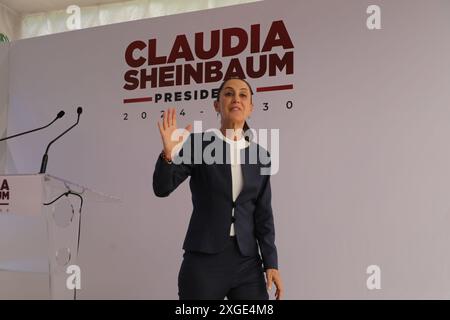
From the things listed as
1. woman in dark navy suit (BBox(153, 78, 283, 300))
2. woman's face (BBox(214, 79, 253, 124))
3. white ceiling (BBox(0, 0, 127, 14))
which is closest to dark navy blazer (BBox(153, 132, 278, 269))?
woman in dark navy suit (BBox(153, 78, 283, 300))

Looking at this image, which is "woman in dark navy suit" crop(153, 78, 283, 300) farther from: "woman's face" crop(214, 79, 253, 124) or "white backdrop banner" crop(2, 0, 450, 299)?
"white backdrop banner" crop(2, 0, 450, 299)

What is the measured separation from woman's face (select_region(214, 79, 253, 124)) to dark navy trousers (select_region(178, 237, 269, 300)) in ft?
2.15

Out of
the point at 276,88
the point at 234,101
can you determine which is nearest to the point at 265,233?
the point at 234,101

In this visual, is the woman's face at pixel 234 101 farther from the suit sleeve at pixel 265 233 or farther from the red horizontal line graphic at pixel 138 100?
the red horizontal line graphic at pixel 138 100

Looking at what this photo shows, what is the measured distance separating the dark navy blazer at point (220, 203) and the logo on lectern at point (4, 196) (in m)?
0.95

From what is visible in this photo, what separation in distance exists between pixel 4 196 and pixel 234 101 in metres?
1.35

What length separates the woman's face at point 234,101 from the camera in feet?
8.38

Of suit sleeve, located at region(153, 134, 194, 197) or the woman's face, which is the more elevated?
the woman's face

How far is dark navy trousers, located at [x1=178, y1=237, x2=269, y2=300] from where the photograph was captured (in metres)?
2.20

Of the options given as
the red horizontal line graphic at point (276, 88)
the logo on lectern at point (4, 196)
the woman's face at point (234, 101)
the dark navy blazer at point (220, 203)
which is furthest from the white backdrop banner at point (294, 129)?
the logo on lectern at point (4, 196)
